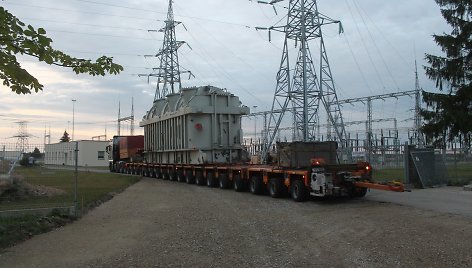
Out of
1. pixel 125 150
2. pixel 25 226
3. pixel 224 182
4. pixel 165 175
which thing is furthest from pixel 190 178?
pixel 125 150

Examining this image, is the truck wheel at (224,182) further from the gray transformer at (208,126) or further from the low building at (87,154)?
the low building at (87,154)

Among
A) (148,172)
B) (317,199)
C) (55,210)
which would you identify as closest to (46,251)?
(55,210)

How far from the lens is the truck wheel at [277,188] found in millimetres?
17219

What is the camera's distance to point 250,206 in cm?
1504

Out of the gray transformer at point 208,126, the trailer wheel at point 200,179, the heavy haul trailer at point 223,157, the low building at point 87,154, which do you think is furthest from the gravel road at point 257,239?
the low building at point 87,154

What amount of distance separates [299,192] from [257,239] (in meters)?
6.56

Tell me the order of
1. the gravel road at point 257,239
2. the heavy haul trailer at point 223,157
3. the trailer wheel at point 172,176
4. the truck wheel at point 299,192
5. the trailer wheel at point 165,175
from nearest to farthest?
the gravel road at point 257,239, the heavy haul trailer at point 223,157, the truck wheel at point 299,192, the trailer wheel at point 172,176, the trailer wheel at point 165,175

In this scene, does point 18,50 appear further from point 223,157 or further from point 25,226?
point 223,157

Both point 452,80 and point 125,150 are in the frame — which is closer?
point 452,80

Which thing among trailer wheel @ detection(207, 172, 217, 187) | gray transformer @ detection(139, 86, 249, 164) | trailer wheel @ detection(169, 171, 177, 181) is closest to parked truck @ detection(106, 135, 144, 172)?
trailer wheel @ detection(169, 171, 177, 181)

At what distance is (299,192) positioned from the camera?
15773 mm

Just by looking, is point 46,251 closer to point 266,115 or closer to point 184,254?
point 184,254

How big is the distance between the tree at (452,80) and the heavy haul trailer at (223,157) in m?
9.21

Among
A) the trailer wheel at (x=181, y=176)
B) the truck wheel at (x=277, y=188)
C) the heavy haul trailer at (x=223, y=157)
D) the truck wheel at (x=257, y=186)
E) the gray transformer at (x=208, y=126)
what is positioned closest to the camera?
the heavy haul trailer at (x=223, y=157)
